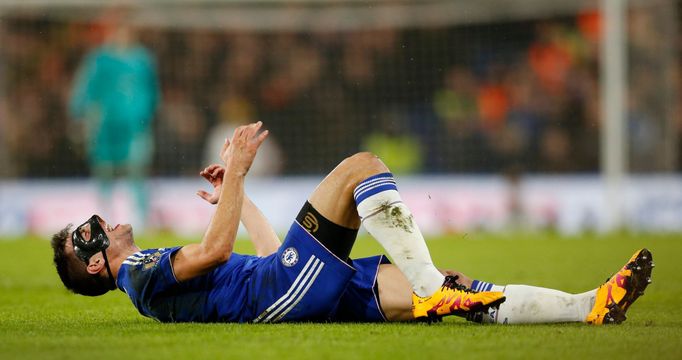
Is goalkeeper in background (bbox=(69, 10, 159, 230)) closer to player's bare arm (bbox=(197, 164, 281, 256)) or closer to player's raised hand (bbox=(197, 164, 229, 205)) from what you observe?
player's bare arm (bbox=(197, 164, 281, 256))

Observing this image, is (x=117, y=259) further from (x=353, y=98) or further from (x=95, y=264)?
(x=353, y=98)

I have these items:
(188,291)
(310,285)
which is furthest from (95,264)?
(310,285)

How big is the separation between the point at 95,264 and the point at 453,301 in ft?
6.97

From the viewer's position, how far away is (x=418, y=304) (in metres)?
6.27

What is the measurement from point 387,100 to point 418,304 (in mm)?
14681

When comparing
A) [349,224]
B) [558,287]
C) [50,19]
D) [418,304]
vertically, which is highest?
[50,19]

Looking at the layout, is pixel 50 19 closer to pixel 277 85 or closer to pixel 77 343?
pixel 277 85

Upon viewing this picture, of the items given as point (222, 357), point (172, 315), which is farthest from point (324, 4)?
point (222, 357)

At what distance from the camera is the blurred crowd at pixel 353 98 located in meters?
20.3

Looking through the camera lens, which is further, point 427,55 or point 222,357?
point 427,55

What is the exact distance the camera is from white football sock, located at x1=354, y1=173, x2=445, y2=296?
6113 mm

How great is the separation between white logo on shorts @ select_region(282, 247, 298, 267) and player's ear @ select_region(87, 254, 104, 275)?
1.12m

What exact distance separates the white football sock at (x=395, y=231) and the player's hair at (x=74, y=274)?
65.0 inches

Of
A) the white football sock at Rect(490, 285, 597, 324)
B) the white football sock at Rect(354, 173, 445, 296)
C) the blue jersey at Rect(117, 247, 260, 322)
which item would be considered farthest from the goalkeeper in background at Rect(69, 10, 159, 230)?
the white football sock at Rect(490, 285, 597, 324)
